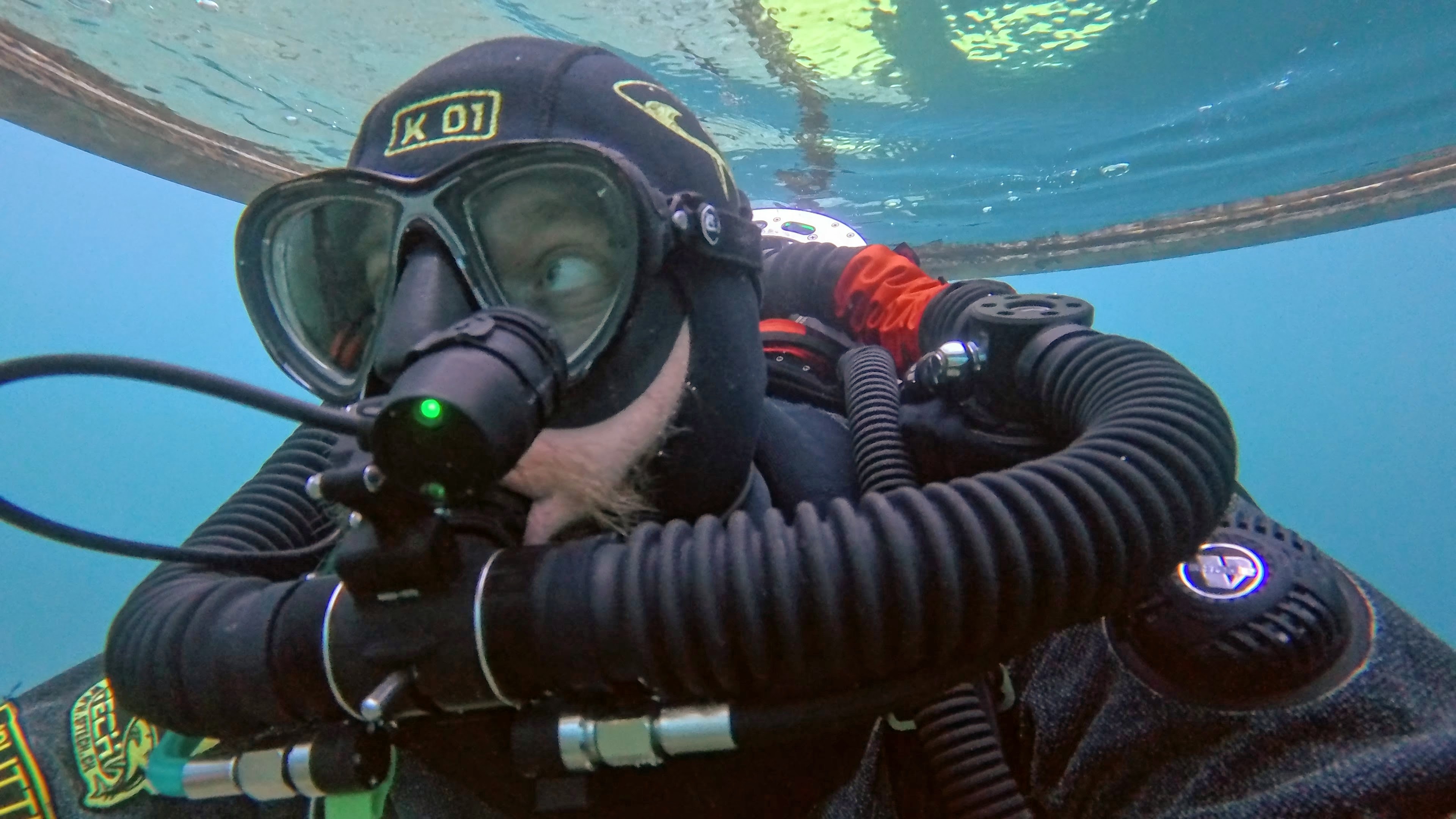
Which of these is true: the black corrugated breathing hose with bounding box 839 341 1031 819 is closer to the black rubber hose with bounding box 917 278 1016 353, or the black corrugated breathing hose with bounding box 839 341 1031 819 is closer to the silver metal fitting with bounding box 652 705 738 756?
the silver metal fitting with bounding box 652 705 738 756

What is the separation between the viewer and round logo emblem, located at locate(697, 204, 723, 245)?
4.90 feet

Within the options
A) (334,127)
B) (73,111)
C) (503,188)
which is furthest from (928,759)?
(334,127)

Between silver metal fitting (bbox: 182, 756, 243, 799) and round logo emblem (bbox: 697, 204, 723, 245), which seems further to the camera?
round logo emblem (bbox: 697, 204, 723, 245)

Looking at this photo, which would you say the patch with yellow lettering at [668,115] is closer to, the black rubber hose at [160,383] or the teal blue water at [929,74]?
the black rubber hose at [160,383]

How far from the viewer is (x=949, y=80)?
8.84m

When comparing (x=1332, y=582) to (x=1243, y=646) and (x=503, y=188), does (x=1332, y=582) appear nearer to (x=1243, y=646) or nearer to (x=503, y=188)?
(x=1243, y=646)

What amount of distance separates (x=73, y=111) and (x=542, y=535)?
9682 mm

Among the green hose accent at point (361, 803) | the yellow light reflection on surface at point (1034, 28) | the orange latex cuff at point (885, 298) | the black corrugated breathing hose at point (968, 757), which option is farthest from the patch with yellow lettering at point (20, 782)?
the yellow light reflection on surface at point (1034, 28)

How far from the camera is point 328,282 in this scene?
5.49 feet

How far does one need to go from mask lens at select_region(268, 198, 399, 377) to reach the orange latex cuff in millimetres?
1750

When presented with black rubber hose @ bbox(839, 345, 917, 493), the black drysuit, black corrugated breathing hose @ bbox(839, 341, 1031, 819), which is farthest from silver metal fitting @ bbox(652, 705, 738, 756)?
black rubber hose @ bbox(839, 345, 917, 493)

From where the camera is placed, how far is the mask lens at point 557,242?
4.57 ft

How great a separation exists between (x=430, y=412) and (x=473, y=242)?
2.14ft

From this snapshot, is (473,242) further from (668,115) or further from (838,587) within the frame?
(838,587)
